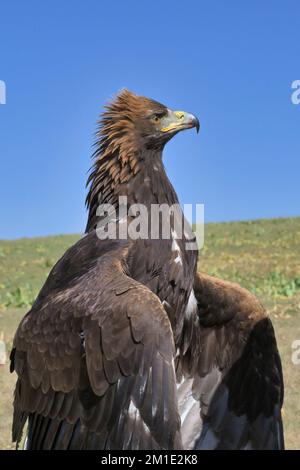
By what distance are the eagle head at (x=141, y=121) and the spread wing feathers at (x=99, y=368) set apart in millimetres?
1320

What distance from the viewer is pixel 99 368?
173 inches

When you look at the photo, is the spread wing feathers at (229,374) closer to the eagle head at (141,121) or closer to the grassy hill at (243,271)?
the eagle head at (141,121)

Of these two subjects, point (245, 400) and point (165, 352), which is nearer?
point (165, 352)

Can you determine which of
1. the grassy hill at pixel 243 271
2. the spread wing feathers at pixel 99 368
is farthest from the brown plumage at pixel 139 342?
the grassy hill at pixel 243 271

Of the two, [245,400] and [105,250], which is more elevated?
[105,250]

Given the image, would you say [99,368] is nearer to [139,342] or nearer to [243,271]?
[139,342]

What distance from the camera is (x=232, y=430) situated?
6.34 m

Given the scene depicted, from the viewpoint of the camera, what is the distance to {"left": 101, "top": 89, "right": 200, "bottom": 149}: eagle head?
19.2ft

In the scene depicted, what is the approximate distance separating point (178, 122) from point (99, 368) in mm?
2583

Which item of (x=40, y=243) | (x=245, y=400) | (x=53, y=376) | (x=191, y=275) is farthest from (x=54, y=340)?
(x=40, y=243)

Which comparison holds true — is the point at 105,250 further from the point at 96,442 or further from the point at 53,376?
the point at 96,442

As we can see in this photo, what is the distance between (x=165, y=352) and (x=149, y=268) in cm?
110

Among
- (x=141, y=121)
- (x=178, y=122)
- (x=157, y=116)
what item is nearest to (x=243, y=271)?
Answer: (x=178, y=122)

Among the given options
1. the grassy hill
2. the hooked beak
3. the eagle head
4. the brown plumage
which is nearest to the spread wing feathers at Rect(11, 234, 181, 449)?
the brown plumage
